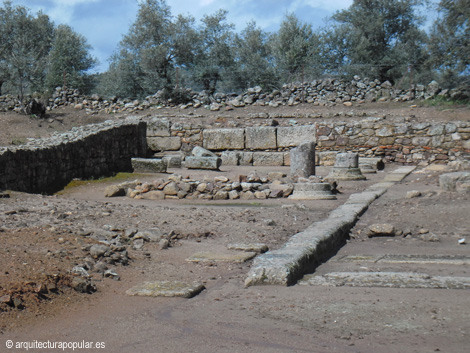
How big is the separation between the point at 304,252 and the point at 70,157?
28.1 feet

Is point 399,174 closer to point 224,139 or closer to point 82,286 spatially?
point 224,139

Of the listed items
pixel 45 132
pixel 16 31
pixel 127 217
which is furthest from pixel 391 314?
pixel 16 31

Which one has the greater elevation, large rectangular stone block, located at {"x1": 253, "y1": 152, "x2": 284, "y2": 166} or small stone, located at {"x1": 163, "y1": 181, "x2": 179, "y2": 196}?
large rectangular stone block, located at {"x1": 253, "y1": 152, "x2": 284, "y2": 166}

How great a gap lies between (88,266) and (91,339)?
1613 mm

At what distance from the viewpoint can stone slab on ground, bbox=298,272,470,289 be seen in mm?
4641

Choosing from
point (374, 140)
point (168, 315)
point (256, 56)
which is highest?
point (256, 56)

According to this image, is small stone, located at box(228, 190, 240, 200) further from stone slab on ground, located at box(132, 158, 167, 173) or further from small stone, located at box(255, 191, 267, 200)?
stone slab on ground, located at box(132, 158, 167, 173)

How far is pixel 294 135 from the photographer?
1862 centimetres

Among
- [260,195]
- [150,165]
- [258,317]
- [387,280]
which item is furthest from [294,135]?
[258,317]

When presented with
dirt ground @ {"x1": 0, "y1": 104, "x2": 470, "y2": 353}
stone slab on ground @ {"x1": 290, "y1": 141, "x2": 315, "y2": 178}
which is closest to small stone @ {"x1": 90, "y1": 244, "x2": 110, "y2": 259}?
dirt ground @ {"x1": 0, "y1": 104, "x2": 470, "y2": 353}

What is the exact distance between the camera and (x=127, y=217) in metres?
7.68

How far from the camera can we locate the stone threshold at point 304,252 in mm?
4865

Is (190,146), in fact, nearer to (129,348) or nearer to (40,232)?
(40,232)

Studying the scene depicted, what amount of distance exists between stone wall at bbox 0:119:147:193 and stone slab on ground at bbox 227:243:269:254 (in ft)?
17.8
